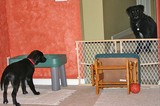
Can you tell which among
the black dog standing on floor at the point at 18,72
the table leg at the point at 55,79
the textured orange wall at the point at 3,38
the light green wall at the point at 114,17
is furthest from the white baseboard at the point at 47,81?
the light green wall at the point at 114,17

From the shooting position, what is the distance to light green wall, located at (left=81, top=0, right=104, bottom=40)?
13.4 feet

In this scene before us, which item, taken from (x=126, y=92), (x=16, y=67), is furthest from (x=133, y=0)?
(x=16, y=67)

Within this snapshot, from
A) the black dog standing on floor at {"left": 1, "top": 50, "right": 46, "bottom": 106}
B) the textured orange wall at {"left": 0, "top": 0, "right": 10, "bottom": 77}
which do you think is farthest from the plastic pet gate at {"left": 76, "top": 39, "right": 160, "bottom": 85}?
the textured orange wall at {"left": 0, "top": 0, "right": 10, "bottom": 77}

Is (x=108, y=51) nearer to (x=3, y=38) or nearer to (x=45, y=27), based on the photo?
(x=45, y=27)

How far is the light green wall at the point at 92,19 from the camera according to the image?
13.4 feet

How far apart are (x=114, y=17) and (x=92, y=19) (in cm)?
134

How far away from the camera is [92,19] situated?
4113 mm

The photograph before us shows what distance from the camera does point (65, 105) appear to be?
3199 millimetres

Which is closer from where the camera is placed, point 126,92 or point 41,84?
point 126,92

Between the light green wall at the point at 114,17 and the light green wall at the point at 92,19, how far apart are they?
250 mm

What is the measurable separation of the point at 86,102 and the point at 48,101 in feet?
1.38

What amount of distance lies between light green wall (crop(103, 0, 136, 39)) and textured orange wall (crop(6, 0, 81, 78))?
0.54 metres

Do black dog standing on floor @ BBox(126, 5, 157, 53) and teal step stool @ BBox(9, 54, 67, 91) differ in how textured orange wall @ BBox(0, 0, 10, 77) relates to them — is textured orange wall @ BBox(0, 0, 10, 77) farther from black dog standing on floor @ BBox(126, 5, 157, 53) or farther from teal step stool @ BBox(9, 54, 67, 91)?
black dog standing on floor @ BBox(126, 5, 157, 53)

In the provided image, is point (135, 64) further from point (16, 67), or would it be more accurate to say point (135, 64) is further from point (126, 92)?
point (16, 67)
